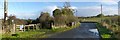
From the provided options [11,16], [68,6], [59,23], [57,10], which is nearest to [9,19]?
[11,16]

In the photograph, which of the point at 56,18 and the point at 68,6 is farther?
the point at 68,6

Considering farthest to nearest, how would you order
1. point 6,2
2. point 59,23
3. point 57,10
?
point 57,10
point 59,23
point 6,2

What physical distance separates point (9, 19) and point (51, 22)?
7.72m

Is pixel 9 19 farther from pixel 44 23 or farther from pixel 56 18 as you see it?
pixel 56 18

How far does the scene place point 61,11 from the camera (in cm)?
3988

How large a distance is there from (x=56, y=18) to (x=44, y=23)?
3.62 m

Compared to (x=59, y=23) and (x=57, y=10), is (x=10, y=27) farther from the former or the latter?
(x=57, y=10)

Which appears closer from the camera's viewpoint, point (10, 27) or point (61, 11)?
point (10, 27)

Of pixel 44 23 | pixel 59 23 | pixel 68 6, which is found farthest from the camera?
pixel 68 6

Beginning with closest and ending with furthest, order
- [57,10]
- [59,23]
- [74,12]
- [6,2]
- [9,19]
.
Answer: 1. [6,2]
2. [9,19]
3. [59,23]
4. [57,10]
5. [74,12]

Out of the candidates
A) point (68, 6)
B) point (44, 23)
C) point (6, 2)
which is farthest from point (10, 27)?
point (68, 6)

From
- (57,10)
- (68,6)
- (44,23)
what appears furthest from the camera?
(68,6)

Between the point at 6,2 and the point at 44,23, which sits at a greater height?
the point at 6,2

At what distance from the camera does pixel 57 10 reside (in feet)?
128
